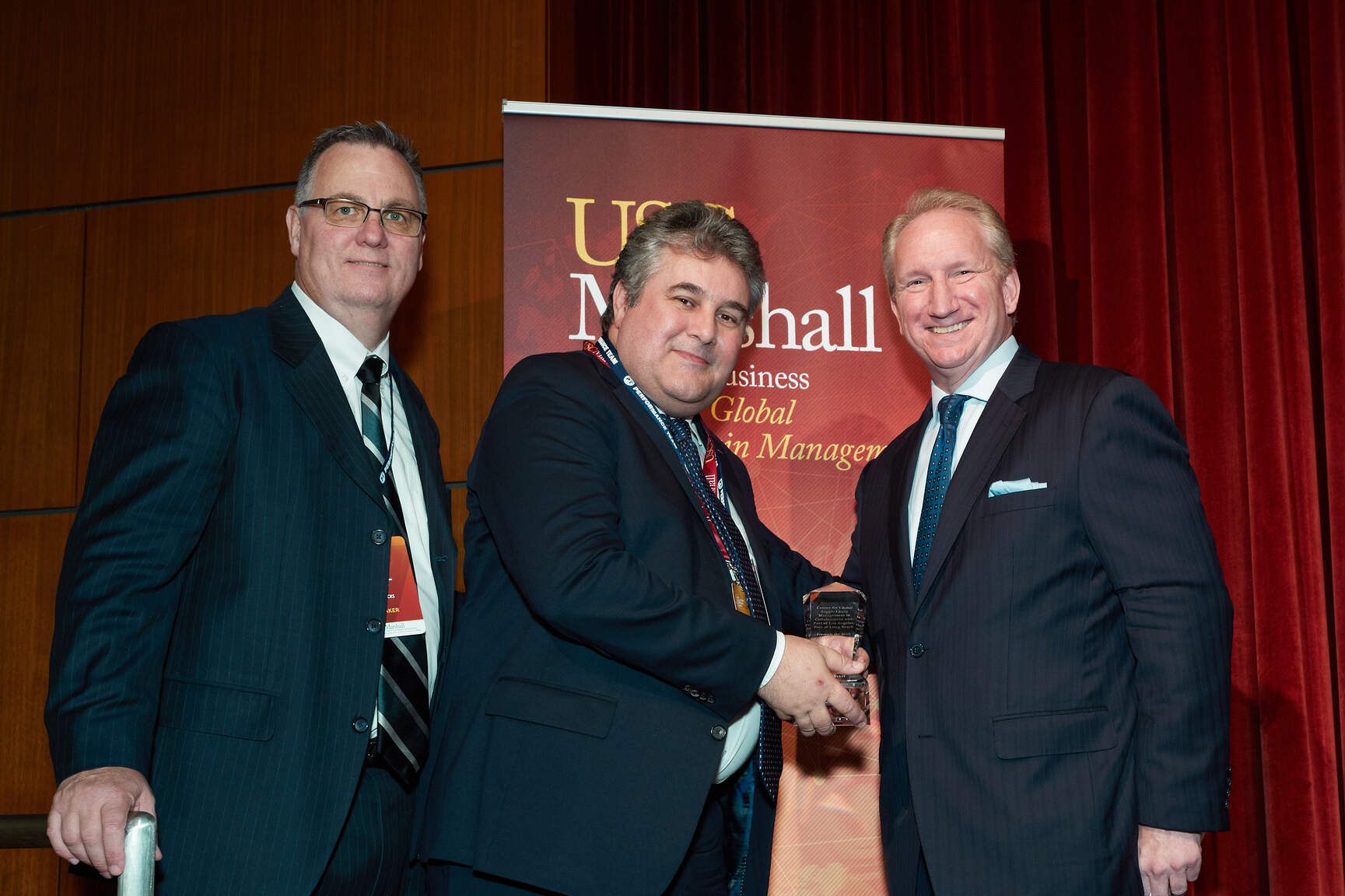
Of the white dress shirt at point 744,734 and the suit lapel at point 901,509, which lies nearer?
the white dress shirt at point 744,734

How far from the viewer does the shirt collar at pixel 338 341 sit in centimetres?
213

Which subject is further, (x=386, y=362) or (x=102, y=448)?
(x=386, y=362)

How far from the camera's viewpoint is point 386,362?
7.39ft

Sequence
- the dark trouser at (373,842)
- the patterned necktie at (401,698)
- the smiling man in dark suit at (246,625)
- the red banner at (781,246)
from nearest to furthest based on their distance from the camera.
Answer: the smiling man in dark suit at (246,625) < the dark trouser at (373,842) < the patterned necktie at (401,698) < the red banner at (781,246)

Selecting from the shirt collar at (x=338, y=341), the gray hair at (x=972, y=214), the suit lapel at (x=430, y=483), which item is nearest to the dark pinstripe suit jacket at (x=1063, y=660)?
the gray hair at (x=972, y=214)

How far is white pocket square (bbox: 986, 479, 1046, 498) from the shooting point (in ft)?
6.77

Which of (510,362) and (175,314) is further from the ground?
(175,314)

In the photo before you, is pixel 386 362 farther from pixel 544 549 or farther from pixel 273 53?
pixel 273 53

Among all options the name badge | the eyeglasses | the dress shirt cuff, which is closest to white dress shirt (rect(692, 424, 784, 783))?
the dress shirt cuff

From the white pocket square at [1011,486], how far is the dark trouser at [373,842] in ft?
4.10

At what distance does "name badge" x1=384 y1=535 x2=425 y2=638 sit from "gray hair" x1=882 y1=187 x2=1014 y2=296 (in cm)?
130

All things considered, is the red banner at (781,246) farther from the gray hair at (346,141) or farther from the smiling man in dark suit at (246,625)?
the smiling man in dark suit at (246,625)

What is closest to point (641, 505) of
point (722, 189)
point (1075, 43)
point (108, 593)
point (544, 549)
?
point (544, 549)

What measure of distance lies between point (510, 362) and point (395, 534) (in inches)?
41.2
